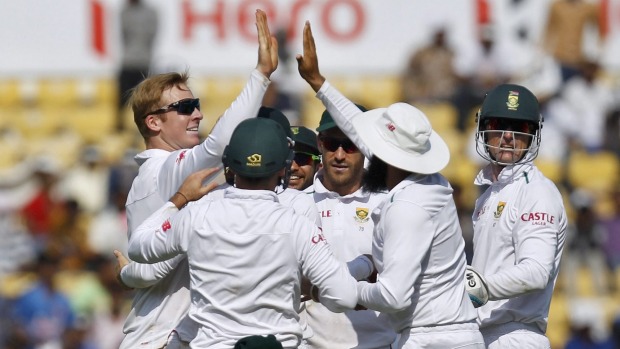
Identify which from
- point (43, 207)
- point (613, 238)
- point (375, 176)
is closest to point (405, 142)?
point (375, 176)

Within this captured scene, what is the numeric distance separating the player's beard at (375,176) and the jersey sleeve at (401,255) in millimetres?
443

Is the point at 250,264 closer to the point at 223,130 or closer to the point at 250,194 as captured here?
the point at 250,194

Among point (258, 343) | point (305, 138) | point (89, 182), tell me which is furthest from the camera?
point (89, 182)

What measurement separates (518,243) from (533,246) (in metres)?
0.11

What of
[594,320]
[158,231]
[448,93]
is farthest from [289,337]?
[448,93]

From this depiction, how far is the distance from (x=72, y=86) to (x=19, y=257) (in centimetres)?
522

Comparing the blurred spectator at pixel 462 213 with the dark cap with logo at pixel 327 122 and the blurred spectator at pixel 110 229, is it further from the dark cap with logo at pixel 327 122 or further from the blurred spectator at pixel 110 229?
the dark cap with logo at pixel 327 122

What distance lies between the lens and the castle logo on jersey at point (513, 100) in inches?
273

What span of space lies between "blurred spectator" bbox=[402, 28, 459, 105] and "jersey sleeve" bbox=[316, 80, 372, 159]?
10675mm

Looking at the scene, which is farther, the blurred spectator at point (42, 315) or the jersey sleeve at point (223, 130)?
the blurred spectator at point (42, 315)

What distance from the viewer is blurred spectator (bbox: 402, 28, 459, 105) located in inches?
690

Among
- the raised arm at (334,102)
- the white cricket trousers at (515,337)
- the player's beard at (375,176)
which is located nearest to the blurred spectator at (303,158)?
the player's beard at (375,176)

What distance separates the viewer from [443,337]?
627cm

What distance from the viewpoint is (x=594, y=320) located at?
14.5m
